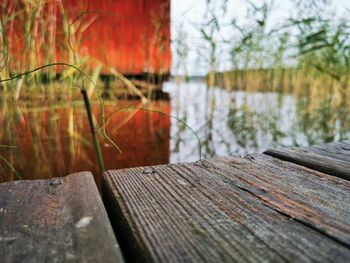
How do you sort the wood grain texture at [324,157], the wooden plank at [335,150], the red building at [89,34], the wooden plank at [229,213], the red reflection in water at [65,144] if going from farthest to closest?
the red building at [89,34], the red reflection in water at [65,144], the wooden plank at [335,150], the wood grain texture at [324,157], the wooden plank at [229,213]

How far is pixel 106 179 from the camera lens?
2.14 ft

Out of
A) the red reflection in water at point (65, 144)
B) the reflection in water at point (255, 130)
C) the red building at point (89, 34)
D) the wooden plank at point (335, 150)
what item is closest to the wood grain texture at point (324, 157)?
the wooden plank at point (335, 150)

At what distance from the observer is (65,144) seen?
66.9 inches

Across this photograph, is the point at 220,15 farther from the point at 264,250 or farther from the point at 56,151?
the point at 264,250

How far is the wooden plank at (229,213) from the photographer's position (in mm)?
379

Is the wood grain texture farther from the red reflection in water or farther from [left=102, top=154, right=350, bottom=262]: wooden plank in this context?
the red reflection in water

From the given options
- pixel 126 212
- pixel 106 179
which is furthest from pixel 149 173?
pixel 126 212

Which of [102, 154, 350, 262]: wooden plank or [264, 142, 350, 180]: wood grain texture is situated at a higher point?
[264, 142, 350, 180]: wood grain texture

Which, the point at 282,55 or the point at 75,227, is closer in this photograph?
the point at 75,227

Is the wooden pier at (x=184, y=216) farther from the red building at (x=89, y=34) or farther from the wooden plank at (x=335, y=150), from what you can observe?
the red building at (x=89, y=34)

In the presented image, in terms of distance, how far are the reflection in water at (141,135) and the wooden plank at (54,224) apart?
0.67 m

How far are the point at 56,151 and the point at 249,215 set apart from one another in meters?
1.25

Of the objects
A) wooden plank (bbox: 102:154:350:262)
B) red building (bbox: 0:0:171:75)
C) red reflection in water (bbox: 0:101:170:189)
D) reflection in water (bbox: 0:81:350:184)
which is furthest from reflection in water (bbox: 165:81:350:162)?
wooden plank (bbox: 102:154:350:262)

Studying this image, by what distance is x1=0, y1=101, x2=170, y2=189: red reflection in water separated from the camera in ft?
4.45
